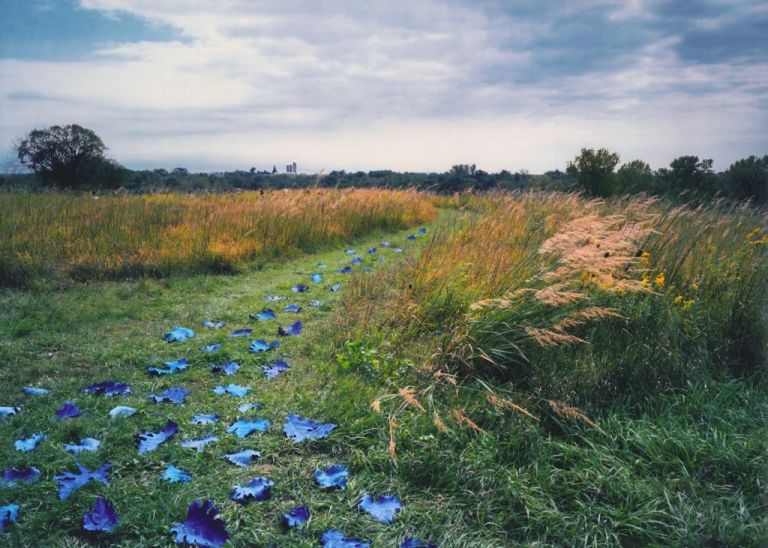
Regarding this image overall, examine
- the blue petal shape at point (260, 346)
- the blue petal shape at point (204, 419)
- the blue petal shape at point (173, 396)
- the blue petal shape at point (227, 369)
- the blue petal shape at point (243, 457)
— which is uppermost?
the blue petal shape at point (260, 346)

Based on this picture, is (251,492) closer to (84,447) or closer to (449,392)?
(84,447)

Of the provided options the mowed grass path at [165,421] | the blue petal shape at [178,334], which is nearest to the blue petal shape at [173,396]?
the mowed grass path at [165,421]

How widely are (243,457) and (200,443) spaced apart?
28 cm

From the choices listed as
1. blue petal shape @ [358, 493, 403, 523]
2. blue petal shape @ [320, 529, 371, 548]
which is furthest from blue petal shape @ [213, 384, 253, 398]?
blue petal shape @ [320, 529, 371, 548]

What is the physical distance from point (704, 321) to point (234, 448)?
11.2ft

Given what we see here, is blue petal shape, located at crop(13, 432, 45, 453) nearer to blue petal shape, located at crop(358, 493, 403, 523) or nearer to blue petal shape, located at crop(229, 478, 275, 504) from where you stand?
blue petal shape, located at crop(229, 478, 275, 504)

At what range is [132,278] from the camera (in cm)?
629

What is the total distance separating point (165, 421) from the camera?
2.97m

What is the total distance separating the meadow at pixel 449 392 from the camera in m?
2.26

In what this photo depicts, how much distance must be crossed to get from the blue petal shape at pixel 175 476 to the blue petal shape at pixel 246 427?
1.34 ft

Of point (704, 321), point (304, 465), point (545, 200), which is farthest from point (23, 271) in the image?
point (545, 200)

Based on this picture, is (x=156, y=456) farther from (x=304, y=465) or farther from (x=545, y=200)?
(x=545, y=200)

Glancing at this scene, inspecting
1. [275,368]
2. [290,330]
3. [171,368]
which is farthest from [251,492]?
[290,330]

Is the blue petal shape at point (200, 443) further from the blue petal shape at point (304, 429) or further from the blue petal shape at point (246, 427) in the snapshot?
the blue petal shape at point (304, 429)
